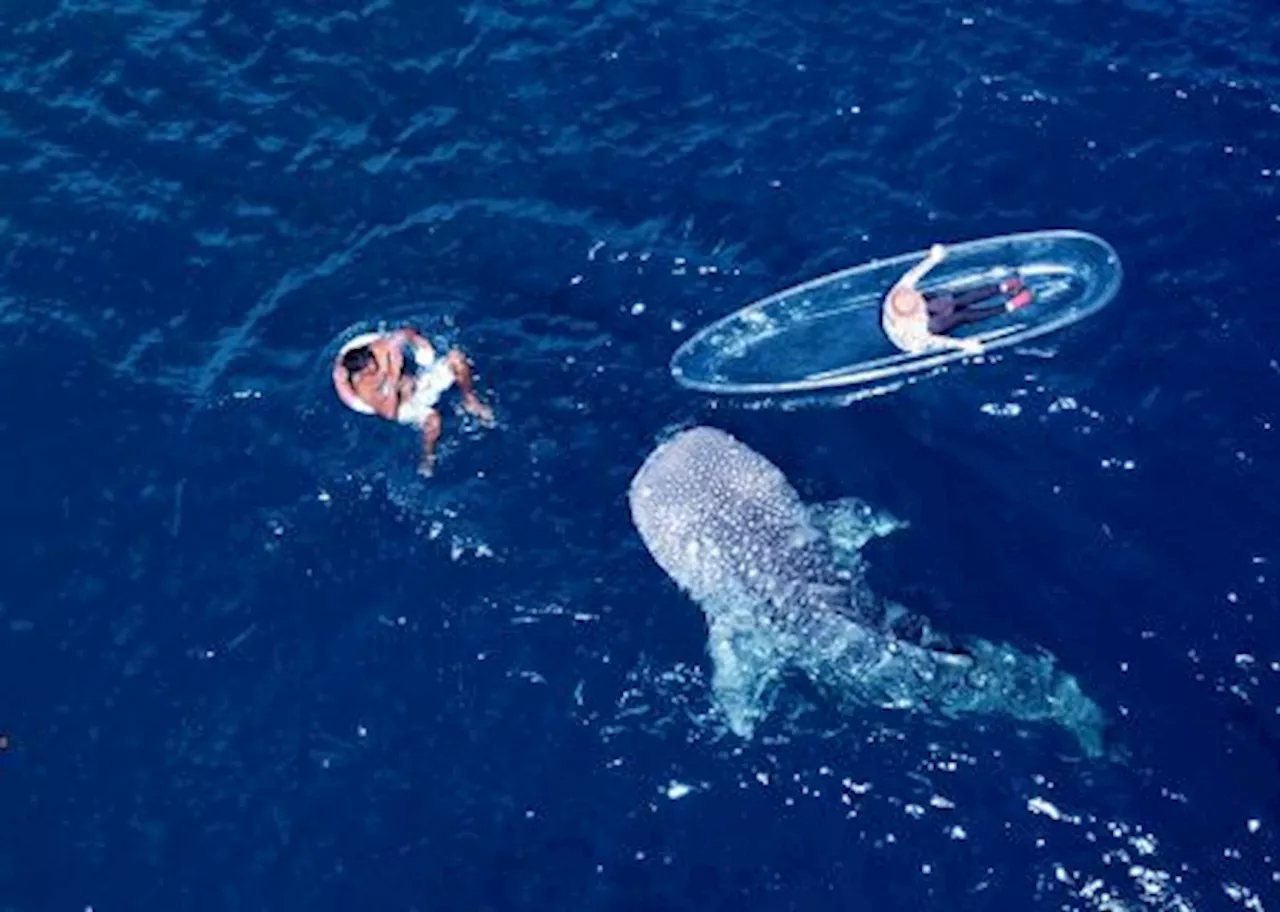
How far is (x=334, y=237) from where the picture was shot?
3102cm

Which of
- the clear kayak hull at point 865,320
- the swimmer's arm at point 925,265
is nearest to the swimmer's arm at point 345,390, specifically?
the clear kayak hull at point 865,320

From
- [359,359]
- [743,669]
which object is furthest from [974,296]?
[359,359]

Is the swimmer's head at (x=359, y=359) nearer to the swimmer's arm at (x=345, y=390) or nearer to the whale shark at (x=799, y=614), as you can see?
the swimmer's arm at (x=345, y=390)

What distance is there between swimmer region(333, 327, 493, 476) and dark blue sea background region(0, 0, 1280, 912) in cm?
50

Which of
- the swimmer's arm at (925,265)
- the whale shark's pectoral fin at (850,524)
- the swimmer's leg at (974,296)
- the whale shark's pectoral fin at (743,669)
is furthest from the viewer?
the swimmer's arm at (925,265)

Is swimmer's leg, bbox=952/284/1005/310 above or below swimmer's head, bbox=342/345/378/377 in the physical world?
above

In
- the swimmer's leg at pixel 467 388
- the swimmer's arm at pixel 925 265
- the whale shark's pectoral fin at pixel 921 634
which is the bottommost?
the whale shark's pectoral fin at pixel 921 634

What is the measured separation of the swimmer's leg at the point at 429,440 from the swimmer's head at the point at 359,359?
1.44 metres

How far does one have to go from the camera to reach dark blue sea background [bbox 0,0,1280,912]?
23.3 meters

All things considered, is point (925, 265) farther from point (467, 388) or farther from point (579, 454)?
point (467, 388)

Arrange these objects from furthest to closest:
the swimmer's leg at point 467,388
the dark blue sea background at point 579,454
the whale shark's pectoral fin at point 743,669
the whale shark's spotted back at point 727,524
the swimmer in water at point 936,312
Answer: the swimmer's leg at point 467,388, the swimmer in water at point 936,312, the whale shark's spotted back at point 727,524, the whale shark's pectoral fin at point 743,669, the dark blue sea background at point 579,454

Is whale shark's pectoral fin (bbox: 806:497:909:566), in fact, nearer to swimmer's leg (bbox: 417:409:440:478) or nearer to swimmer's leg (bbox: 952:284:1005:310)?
swimmer's leg (bbox: 952:284:1005:310)

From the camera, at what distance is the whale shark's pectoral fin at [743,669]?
24031 mm

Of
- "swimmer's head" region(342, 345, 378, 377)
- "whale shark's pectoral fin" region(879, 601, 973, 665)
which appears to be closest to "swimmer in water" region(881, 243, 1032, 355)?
"whale shark's pectoral fin" region(879, 601, 973, 665)
